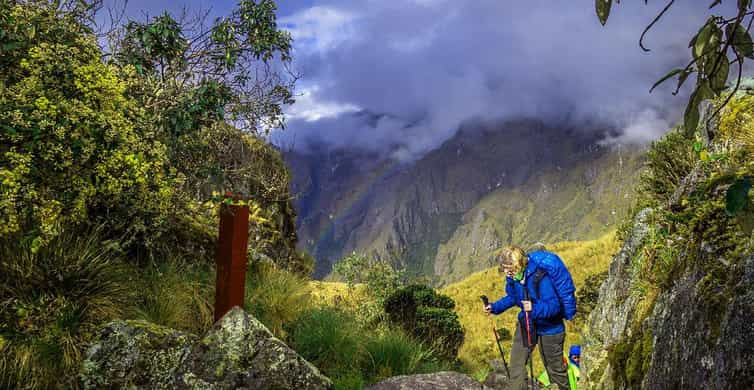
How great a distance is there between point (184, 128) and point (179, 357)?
3.34m

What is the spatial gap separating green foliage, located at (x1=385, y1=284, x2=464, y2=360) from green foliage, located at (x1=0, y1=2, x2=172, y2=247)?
459 inches

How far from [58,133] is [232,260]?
3.03m

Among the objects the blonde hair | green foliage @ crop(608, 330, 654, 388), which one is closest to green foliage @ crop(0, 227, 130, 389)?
the blonde hair

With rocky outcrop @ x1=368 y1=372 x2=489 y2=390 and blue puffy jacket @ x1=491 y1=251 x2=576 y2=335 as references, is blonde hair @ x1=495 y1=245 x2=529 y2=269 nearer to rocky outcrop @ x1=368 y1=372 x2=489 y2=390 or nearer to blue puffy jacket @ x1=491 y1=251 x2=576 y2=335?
blue puffy jacket @ x1=491 y1=251 x2=576 y2=335

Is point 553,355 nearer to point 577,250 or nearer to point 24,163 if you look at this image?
point 24,163

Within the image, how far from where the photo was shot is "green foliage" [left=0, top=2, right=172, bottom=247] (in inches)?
198

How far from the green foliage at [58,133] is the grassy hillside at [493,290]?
61.6 feet

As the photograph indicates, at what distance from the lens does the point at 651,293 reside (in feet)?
18.4

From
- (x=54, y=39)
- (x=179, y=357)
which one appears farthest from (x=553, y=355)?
(x=54, y=39)

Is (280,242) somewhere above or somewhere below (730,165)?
above

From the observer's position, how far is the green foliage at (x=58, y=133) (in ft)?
16.5

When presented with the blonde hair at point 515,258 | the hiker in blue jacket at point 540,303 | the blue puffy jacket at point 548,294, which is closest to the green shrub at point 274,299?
the hiker in blue jacket at point 540,303

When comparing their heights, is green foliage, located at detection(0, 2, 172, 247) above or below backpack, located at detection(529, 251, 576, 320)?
above

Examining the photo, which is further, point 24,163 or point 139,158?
point 139,158
